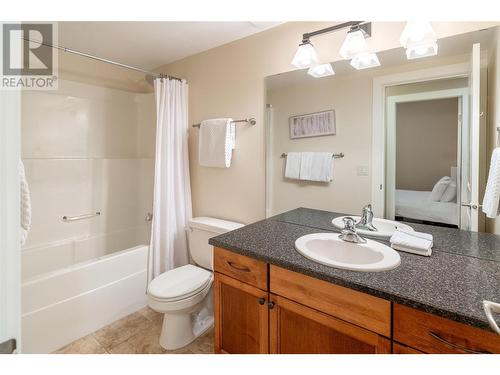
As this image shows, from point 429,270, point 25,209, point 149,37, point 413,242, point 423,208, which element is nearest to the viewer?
point 25,209

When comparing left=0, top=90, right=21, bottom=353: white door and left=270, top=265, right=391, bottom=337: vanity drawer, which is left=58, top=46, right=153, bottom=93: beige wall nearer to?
left=0, top=90, right=21, bottom=353: white door

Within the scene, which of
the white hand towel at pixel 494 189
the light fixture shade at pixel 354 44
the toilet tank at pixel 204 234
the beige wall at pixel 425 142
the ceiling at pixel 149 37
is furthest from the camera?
the toilet tank at pixel 204 234

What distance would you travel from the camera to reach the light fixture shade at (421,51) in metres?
1.29

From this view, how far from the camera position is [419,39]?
4.17ft

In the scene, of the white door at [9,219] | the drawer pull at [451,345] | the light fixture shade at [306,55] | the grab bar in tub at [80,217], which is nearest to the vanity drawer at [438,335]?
the drawer pull at [451,345]

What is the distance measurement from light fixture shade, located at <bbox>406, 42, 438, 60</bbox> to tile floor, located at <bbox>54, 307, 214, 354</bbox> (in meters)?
2.13

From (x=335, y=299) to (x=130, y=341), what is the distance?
153 centimetres

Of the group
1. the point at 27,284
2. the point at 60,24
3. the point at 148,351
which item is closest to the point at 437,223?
the point at 148,351

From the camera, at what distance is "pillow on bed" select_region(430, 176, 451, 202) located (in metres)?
1.31

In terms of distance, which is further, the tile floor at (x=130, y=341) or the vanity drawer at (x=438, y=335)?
the tile floor at (x=130, y=341)

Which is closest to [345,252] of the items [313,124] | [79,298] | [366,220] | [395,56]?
[366,220]

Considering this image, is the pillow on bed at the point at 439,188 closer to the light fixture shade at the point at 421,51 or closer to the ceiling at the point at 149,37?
the light fixture shade at the point at 421,51

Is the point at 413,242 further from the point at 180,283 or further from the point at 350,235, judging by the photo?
the point at 180,283
